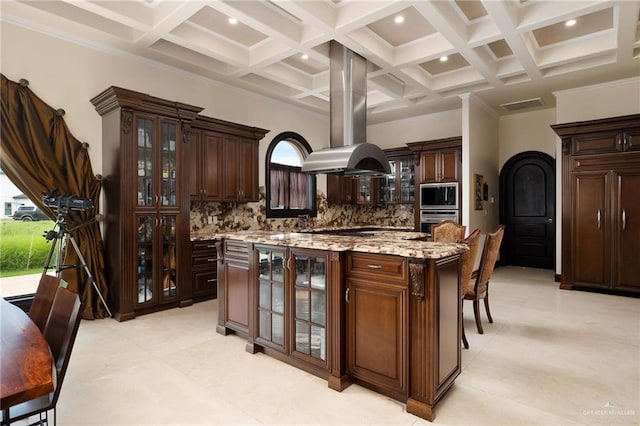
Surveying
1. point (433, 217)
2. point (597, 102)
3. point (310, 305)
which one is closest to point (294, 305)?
point (310, 305)

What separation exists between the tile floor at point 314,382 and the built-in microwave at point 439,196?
280 centimetres

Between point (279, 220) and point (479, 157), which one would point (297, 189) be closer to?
point (279, 220)

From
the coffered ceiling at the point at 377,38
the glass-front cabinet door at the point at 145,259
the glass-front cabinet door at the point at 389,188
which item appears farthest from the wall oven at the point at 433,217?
the glass-front cabinet door at the point at 145,259

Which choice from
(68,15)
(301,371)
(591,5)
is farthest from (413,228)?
(68,15)

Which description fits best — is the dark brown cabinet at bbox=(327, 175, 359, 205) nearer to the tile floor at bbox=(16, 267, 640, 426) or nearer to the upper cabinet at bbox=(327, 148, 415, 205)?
the upper cabinet at bbox=(327, 148, 415, 205)

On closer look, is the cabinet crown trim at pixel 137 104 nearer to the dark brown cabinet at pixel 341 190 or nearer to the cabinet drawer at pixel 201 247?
the cabinet drawer at pixel 201 247

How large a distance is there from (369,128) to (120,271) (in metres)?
5.89

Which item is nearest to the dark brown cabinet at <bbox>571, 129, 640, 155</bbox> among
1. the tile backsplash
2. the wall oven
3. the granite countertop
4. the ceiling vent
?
the ceiling vent

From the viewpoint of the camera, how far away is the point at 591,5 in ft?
11.0

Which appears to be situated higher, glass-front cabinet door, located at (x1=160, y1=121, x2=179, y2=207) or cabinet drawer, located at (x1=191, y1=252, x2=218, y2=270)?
glass-front cabinet door, located at (x1=160, y1=121, x2=179, y2=207)

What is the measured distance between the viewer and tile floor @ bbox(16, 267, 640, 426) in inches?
81.3

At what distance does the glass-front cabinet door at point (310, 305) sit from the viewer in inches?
98.7

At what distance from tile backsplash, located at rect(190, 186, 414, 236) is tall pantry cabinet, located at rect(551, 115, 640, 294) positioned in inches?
111

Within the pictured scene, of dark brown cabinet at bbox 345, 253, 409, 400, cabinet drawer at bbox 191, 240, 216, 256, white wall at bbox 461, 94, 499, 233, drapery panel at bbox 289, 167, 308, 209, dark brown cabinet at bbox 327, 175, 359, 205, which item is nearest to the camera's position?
dark brown cabinet at bbox 345, 253, 409, 400
